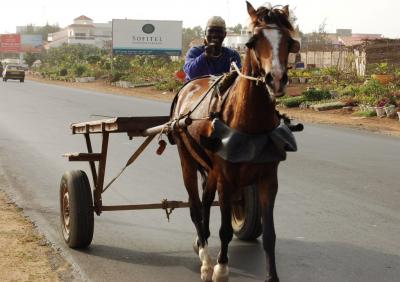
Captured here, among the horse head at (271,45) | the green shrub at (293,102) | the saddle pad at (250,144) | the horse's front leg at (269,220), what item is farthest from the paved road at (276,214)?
the green shrub at (293,102)

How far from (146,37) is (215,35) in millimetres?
56624

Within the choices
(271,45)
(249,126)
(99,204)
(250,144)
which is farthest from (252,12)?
(99,204)

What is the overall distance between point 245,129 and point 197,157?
95 cm

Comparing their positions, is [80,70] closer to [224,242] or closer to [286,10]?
[224,242]

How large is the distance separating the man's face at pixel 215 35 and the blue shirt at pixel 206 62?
10.3 inches

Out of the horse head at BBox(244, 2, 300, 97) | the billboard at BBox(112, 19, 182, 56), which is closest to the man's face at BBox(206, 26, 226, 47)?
the horse head at BBox(244, 2, 300, 97)

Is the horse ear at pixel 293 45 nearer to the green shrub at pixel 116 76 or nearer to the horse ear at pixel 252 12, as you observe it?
the horse ear at pixel 252 12

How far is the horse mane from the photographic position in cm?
443

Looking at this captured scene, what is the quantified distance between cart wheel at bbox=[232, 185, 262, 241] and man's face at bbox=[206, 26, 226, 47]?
1430mm

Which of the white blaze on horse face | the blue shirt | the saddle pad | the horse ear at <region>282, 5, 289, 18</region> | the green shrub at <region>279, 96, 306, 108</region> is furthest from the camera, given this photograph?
the green shrub at <region>279, 96, 306, 108</region>

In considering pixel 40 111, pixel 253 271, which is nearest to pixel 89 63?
pixel 40 111

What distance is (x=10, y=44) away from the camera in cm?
16062

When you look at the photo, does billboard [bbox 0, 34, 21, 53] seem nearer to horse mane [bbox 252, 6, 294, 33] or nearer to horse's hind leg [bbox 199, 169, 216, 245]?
horse's hind leg [bbox 199, 169, 216, 245]

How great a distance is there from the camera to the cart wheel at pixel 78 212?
6.53 m
